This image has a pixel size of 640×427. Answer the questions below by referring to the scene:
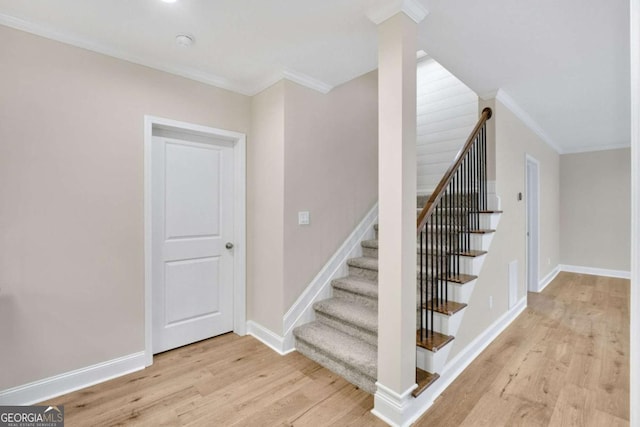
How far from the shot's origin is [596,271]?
5.80 metres

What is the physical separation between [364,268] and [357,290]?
12.0 inches

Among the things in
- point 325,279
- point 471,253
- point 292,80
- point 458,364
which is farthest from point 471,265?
point 292,80

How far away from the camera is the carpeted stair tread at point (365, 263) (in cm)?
299

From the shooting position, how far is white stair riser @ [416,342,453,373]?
208 centimetres

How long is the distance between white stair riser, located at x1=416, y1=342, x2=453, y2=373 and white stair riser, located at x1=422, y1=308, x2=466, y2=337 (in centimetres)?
11

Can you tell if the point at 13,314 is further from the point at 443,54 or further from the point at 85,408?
the point at 443,54

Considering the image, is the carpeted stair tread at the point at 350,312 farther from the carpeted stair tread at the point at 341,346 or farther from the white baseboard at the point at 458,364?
the white baseboard at the point at 458,364

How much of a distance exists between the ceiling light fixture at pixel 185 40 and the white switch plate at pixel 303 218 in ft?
5.19

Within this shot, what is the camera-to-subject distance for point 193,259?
2807 mm

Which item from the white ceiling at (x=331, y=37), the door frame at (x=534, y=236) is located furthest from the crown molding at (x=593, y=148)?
the white ceiling at (x=331, y=37)

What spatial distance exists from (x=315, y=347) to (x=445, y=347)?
1.02 metres

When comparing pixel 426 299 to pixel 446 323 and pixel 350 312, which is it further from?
pixel 350 312

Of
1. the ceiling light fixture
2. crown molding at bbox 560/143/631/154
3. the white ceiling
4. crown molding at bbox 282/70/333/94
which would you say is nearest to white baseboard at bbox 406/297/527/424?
the white ceiling

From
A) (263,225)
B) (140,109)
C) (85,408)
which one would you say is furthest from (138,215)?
(85,408)
